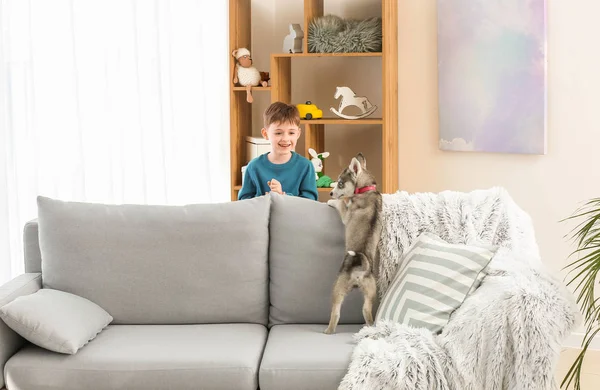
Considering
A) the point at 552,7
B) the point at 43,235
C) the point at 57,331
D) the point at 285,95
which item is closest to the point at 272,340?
the point at 57,331

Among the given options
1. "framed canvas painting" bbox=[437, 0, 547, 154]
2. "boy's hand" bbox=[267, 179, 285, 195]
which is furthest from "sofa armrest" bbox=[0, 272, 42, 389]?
"framed canvas painting" bbox=[437, 0, 547, 154]

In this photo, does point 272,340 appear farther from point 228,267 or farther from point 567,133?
point 567,133

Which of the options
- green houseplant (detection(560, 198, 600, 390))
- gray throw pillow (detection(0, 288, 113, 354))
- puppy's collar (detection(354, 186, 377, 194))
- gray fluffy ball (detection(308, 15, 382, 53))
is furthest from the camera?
gray fluffy ball (detection(308, 15, 382, 53))

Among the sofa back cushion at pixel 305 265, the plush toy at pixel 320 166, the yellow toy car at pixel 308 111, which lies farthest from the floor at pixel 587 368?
the yellow toy car at pixel 308 111

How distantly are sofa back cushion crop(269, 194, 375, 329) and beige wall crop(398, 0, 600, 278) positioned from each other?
136 cm

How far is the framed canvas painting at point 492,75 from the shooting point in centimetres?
396

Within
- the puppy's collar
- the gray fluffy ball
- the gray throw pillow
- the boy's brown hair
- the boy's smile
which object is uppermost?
the gray fluffy ball

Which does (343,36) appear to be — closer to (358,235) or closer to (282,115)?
(282,115)

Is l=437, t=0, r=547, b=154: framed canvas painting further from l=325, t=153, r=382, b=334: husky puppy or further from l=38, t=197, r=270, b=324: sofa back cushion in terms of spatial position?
l=38, t=197, r=270, b=324: sofa back cushion

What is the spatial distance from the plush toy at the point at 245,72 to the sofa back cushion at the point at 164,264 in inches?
53.9

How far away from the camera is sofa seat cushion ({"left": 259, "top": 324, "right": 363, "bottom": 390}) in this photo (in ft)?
8.40

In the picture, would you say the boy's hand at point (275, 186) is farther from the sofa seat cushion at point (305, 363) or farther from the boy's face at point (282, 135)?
the sofa seat cushion at point (305, 363)

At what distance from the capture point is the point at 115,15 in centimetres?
457

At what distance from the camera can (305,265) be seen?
304cm
